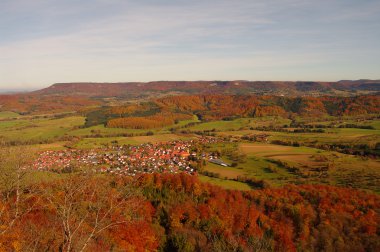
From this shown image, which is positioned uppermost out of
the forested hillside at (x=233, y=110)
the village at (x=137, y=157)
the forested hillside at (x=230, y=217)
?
the forested hillside at (x=233, y=110)

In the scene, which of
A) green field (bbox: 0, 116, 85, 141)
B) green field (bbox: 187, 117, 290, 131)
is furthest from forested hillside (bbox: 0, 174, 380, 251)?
green field (bbox: 187, 117, 290, 131)

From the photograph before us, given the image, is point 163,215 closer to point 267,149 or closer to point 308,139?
point 267,149

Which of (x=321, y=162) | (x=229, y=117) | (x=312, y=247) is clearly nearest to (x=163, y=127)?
(x=229, y=117)

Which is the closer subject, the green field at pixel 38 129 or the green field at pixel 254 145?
the green field at pixel 254 145

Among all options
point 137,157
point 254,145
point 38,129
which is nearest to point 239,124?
point 254,145

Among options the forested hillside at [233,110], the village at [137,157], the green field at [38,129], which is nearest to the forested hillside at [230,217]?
the village at [137,157]

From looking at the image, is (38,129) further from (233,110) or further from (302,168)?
(233,110)

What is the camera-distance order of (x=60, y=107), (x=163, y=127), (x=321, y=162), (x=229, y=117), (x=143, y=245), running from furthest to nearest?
(x=60, y=107) → (x=229, y=117) → (x=163, y=127) → (x=321, y=162) → (x=143, y=245)

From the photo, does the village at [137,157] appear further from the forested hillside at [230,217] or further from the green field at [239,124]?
the green field at [239,124]

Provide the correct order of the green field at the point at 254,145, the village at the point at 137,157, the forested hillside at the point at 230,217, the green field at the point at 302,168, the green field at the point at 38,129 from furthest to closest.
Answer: the green field at the point at 38,129 < the village at the point at 137,157 < the green field at the point at 254,145 < the green field at the point at 302,168 < the forested hillside at the point at 230,217
